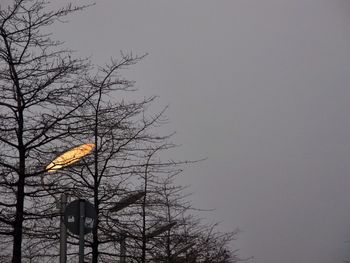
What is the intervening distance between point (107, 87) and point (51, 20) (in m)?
1.33

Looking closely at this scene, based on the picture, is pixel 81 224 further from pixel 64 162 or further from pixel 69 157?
pixel 69 157

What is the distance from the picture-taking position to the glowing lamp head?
21.0 ft

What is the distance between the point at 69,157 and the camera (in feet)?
21.7

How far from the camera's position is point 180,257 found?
966 centimetres

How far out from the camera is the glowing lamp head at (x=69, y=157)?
6.41m

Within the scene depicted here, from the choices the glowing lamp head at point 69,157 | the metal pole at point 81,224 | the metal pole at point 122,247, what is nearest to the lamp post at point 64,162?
the glowing lamp head at point 69,157

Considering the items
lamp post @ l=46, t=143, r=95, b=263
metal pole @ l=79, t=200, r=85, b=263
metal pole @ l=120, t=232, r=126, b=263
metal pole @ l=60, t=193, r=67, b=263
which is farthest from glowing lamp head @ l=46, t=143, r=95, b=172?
Result: metal pole @ l=120, t=232, r=126, b=263

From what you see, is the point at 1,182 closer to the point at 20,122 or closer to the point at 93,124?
the point at 20,122

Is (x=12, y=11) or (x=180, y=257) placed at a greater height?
(x=12, y=11)

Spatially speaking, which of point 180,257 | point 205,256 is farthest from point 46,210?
point 205,256

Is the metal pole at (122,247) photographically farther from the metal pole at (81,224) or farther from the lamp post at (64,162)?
the metal pole at (81,224)

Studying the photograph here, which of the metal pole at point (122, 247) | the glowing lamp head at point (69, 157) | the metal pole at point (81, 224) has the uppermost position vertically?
the glowing lamp head at point (69, 157)

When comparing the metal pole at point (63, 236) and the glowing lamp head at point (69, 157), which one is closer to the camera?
the metal pole at point (63, 236)

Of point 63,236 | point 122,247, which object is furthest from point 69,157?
point 122,247
